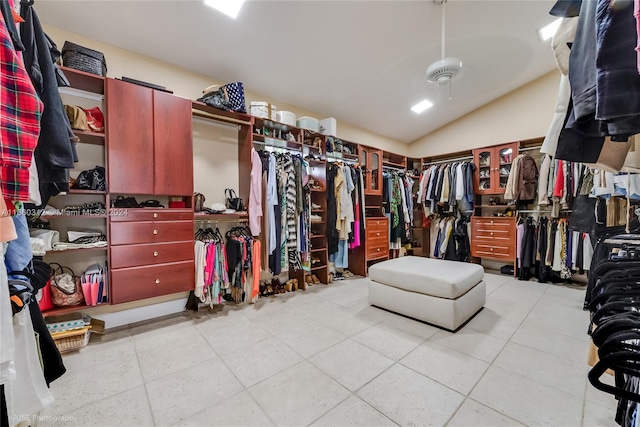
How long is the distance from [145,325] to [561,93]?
3367 millimetres

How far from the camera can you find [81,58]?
1998mm

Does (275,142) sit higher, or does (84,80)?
(84,80)

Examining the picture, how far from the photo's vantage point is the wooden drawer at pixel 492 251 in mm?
4039

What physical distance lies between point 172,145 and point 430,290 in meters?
2.81

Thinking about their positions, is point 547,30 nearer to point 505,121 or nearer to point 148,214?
point 505,121

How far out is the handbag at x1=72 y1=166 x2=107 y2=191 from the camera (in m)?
2.02

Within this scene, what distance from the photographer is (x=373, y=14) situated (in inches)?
97.3

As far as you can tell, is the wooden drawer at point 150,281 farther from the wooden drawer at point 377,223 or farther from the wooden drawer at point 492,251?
the wooden drawer at point 492,251

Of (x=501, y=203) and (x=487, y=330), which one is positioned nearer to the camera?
(x=487, y=330)

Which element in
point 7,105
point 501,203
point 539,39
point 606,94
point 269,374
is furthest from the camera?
point 501,203

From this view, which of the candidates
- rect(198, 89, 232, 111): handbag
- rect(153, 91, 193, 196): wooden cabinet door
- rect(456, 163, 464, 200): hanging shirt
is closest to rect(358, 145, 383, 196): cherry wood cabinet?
rect(456, 163, 464, 200): hanging shirt

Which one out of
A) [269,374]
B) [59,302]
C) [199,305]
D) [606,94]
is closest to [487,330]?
[269,374]

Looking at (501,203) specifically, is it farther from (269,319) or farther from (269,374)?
(269,374)

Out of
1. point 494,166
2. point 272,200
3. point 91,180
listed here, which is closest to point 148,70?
point 91,180
